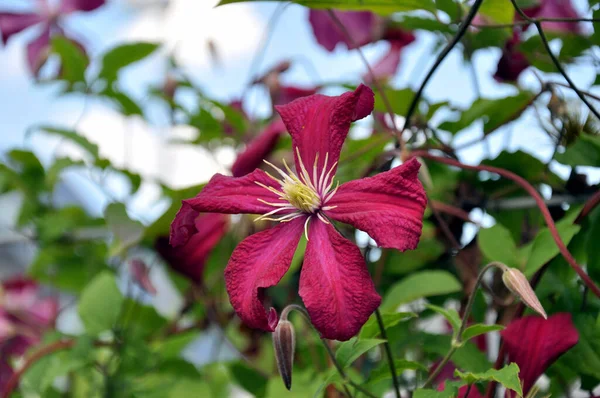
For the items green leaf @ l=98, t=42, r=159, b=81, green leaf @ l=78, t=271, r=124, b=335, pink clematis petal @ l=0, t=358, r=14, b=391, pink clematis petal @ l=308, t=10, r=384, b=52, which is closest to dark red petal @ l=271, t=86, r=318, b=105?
pink clematis petal @ l=308, t=10, r=384, b=52

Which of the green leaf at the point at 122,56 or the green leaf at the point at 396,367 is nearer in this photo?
the green leaf at the point at 396,367

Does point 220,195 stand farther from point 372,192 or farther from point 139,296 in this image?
point 139,296

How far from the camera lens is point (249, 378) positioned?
0.67 metres

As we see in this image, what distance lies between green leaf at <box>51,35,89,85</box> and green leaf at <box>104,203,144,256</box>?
10.3 inches

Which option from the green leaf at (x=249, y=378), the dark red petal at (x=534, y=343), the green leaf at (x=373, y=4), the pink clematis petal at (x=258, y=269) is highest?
the green leaf at (x=373, y=4)

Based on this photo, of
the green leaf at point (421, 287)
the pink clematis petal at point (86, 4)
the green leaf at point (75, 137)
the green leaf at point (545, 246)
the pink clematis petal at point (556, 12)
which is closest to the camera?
the green leaf at point (545, 246)

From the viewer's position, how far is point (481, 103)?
54cm

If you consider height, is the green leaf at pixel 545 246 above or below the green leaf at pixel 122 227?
above

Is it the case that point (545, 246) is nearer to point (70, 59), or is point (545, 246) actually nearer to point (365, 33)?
point (365, 33)

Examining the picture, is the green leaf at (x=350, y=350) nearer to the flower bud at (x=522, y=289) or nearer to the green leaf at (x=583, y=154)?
the flower bud at (x=522, y=289)

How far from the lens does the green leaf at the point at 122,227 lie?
0.67 meters

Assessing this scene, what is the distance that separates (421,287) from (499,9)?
0.71 feet

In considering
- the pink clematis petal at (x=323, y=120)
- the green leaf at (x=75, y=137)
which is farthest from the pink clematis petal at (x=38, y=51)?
the pink clematis petal at (x=323, y=120)

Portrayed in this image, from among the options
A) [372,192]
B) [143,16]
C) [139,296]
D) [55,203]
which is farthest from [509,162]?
[143,16]
